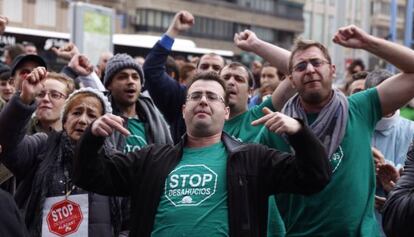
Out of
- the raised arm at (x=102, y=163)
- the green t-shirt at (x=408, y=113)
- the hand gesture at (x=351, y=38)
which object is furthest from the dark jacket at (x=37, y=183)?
the green t-shirt at (x=408, y=113)

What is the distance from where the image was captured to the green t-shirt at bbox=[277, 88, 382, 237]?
15.9ft

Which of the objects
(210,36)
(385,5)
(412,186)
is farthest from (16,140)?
(385,5)

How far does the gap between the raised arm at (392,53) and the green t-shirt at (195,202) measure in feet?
3.46

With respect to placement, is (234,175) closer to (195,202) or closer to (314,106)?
(195,202)

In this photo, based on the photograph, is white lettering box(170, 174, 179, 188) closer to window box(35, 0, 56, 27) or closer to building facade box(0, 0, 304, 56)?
building facade box(0, 0, 304, 56)

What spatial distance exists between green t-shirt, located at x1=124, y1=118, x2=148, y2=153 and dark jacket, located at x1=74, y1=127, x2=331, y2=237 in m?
1.22

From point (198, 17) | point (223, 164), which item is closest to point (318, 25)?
point (198, 17)

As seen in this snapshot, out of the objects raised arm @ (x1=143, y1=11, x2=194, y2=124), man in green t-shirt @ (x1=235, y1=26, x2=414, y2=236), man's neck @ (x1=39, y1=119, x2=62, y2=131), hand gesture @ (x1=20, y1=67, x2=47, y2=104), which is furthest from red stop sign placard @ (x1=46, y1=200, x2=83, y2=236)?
raised arm @ (x1=143, y1=11, x2=194, y2=124)

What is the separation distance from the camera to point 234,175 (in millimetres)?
4445

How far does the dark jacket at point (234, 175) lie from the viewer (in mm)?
4305

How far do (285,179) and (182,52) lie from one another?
2211 centimetres

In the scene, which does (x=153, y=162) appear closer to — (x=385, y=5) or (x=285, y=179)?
(x=285, y=179)

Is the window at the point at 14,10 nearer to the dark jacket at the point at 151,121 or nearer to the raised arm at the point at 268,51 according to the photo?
the dark jacket at the point at 151,121

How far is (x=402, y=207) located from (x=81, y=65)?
398 cm
